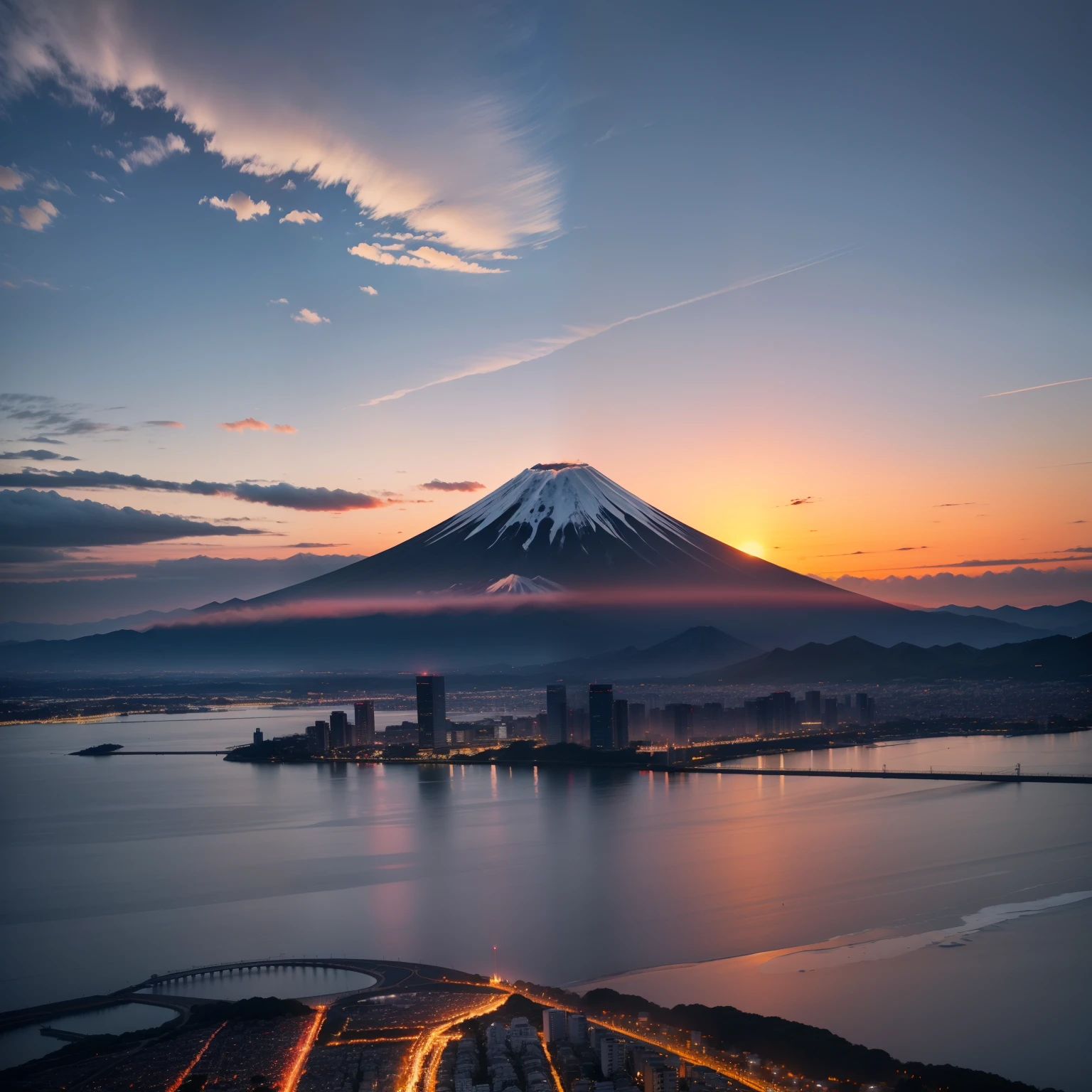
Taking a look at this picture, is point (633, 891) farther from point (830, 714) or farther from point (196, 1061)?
point (830, 714)

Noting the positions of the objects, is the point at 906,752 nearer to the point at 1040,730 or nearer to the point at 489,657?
the point at 1040,730

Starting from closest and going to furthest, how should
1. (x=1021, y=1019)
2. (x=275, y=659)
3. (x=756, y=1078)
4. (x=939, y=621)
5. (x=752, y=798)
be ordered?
(x=756, y=1078) → (x=1021, y=1019) → (x=752, y=798) → (x=275, y=659) → (x=939, y=621)

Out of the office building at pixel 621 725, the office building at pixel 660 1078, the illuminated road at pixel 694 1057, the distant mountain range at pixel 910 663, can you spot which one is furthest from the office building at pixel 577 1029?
the distant mountain range at pixel 910 663

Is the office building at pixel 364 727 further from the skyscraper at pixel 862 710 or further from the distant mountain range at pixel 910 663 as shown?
the distant mountain range at pixel 910 663

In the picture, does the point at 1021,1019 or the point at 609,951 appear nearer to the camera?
the point at 1021,1019

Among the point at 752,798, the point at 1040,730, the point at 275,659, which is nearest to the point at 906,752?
the point at 1040,730

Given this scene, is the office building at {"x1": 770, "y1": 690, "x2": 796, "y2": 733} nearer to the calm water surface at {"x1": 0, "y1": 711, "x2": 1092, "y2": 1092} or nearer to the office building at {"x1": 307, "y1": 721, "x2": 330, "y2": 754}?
the calm water surface at {"x1": 0, "y1": 711, "x2": 1092, "y2": 1092}
